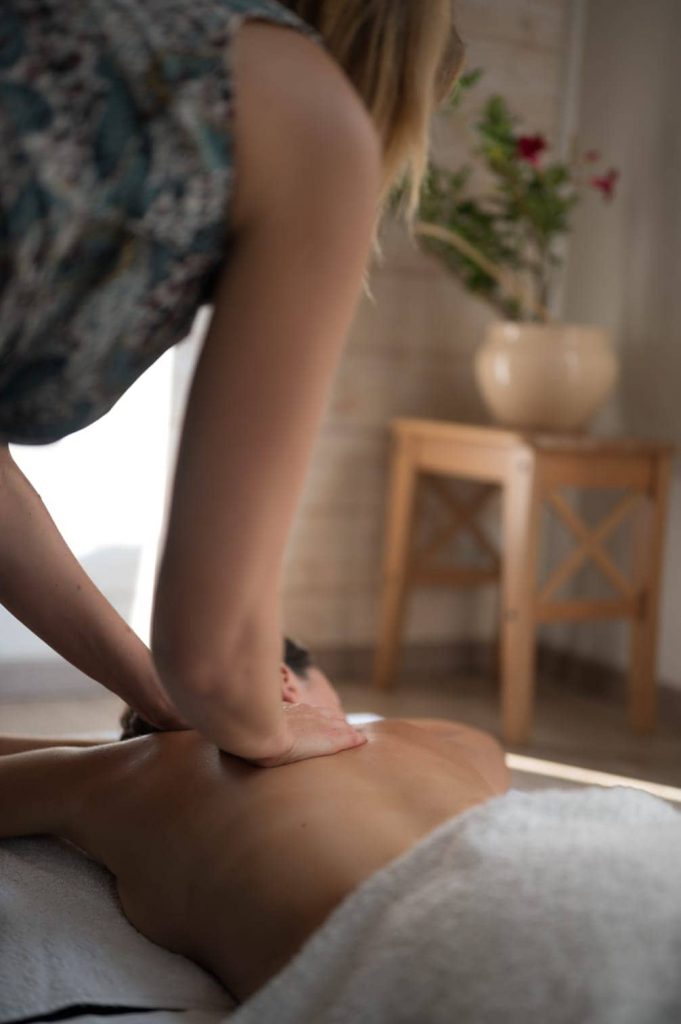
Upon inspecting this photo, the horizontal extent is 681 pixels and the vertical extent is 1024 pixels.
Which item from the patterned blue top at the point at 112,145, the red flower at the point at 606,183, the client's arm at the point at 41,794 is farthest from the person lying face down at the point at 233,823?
the red flower at the point at 606,183

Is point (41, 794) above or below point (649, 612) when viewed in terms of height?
above

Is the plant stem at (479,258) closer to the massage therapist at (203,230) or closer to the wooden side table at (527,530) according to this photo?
the wooden side table at (527,530)

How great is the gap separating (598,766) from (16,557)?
1.94 meters

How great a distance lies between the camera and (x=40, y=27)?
2.85 feet

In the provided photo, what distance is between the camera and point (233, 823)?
1231 mm

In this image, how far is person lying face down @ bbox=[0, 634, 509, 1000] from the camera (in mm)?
1121

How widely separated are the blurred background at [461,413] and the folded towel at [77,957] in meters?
1.93

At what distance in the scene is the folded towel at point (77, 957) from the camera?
110 centimetres

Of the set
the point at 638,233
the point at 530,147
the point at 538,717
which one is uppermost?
the point at 530,147

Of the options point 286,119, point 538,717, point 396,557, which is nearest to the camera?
point 286,119

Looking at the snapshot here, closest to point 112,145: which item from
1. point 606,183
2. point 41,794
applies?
point 41,794

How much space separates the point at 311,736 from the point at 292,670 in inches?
14.8

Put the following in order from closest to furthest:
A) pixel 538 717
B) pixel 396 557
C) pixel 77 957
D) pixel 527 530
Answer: pixel 77 957 → pixel 527 530 → pixel 538 717 → pixel 396 557

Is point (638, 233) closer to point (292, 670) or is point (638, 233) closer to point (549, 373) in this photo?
point (549, 373)
